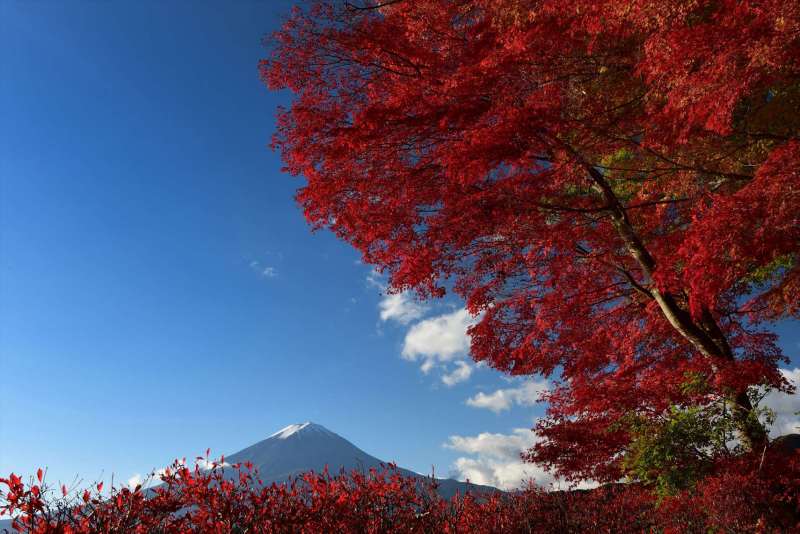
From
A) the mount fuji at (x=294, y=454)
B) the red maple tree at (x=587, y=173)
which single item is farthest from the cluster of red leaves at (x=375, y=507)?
the mount fuji at (x=294, y=454)

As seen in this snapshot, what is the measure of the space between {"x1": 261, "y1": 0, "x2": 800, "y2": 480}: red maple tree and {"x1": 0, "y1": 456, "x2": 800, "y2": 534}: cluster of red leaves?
1296 millimetres

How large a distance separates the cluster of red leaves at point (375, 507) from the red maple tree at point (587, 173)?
51.0 inches

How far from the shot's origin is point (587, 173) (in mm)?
10117

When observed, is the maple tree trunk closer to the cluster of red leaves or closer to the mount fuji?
the cluster of red leaves

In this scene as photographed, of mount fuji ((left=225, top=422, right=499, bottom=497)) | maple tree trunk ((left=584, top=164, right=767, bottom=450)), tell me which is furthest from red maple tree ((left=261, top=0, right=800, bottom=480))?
mount fuji ((left=225, top=422, right=499, bottom=497))

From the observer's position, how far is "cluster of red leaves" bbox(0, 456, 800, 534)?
14.0ft

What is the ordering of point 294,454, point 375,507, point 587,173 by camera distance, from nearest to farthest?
point 375,507 → point 587,173 → point 294,454

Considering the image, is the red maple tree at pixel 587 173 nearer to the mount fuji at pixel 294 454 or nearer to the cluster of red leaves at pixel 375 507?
the cluster of red leaves at pixel 375 507

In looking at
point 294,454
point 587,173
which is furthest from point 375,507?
point 294,454

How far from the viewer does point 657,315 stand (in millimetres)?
12461

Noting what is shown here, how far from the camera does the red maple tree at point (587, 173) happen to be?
7.25 metres

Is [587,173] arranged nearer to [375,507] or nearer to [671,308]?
[671,308]

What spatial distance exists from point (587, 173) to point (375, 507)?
7.29 metres

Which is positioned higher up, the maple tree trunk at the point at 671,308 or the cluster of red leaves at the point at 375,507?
the maple tree trunk at the point at 671,308
